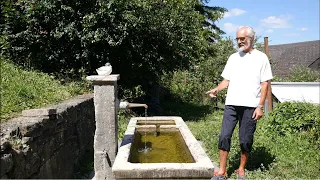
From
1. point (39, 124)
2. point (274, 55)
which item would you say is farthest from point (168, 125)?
point (274, 55)

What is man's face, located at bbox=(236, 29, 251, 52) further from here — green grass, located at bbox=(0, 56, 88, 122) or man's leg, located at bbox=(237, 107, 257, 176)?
green grass, located at bbox=(0, 56, 88, 122)

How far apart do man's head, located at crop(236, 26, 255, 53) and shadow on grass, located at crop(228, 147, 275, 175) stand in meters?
1.56

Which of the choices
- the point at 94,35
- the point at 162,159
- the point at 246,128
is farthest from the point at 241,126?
the point at 94,35

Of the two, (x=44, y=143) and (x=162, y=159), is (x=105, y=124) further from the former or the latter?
(x=162, y=159)

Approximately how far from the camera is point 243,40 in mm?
3455

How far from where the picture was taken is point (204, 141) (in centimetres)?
565

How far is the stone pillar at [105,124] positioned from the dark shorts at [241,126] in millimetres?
1287

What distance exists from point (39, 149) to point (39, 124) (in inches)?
9.4

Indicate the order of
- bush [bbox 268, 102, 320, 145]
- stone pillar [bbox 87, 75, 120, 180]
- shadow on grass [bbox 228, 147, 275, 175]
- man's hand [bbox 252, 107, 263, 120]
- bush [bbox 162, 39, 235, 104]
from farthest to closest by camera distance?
bush [bbox 162, 39, 235, 104], bush [bbox 268, 102, 320, 145], shadow on grass [bbox 228, 147, 275, 175], man's hand [bbox 252, 107, 263, 120], stone pillar [bbox 87, 75, 120, 180]

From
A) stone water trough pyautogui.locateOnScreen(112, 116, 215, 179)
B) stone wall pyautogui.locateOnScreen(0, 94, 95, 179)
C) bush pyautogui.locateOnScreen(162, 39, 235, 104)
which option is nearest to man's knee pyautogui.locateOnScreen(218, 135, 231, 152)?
stone water trough pyautogui.locateOnScreen(112, 116, 215, 179)

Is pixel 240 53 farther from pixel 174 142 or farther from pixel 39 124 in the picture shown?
pixel 39 124

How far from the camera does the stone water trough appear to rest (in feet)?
7.78

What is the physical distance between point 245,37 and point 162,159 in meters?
1.69

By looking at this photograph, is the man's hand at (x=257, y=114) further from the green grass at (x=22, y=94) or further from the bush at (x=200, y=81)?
the bush at (x=200, y=81)
